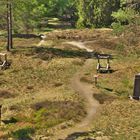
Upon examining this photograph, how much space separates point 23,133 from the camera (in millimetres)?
30766

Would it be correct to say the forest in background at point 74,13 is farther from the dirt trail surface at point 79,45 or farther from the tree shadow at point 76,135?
the tree shadow at point 76,135

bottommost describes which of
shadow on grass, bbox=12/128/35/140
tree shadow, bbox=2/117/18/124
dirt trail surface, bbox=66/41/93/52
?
tree shadow, bbox=2/117/18/124

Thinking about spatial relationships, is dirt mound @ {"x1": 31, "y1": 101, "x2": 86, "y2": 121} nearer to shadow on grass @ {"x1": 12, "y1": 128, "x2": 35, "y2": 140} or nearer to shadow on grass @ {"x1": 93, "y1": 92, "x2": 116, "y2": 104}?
shadow on grass @ {"x1": 93, "y1": 92, "x2": 116, "y2": 104}

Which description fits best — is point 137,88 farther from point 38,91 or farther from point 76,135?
point 76,135

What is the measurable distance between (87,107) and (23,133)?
8517 millimetres

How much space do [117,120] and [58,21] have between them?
84215 mm

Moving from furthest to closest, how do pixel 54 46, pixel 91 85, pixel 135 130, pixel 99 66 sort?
pixel 54 46, pixel 99 66, pixel 91 85, pixel 135 130

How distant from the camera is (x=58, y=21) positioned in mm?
115188

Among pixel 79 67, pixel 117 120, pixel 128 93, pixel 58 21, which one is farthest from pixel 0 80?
pixel 58 21

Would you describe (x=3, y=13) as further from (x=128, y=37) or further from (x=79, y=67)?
(x=128, y=37)

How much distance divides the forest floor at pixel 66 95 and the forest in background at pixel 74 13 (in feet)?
18.4

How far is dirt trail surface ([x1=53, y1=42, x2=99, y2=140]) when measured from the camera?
30500 millimetres

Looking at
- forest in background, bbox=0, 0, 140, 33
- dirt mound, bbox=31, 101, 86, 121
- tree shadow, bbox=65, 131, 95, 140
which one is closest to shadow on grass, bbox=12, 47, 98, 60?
forest in background, bbox=0, 0, 140, 33

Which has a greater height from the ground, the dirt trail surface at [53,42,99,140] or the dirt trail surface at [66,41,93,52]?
the dirt trail surface at [66,41,93,52]
